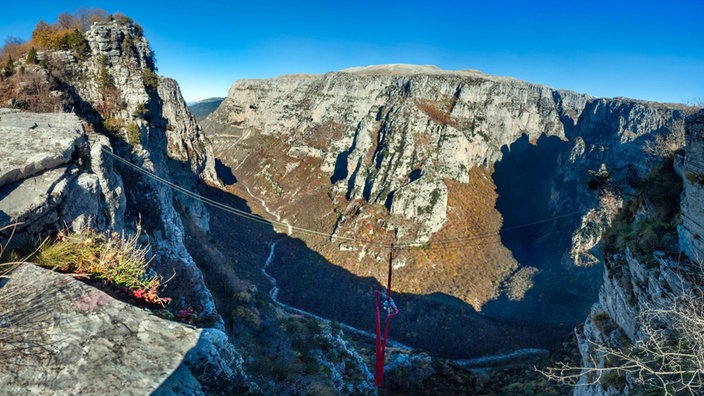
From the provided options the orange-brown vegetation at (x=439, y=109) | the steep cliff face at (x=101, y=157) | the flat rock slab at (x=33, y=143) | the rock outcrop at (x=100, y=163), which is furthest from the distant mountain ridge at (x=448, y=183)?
the flat rock slab at (x=33, y=143)

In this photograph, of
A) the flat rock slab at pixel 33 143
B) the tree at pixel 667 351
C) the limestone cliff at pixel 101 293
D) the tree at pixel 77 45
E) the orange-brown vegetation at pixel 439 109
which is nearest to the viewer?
the limestone cliff at pixel 101 293

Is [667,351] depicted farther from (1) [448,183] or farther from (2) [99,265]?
(1) [448,183]

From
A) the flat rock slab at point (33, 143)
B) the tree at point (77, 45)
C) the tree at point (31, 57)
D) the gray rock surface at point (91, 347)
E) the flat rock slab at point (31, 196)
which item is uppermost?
the tree at point (77, 45)

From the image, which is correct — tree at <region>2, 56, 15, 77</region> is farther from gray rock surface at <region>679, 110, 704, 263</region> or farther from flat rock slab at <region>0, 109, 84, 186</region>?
gray rock surface at <region>679, 110, 704, 263</region>

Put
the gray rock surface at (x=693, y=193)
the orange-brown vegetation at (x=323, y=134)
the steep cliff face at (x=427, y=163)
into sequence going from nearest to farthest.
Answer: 1. the gray rock surface at (x=693, y=193)
2. the steep cliff face at (x=427, y=163)
3. the orange-brown vegetation at (x=323, y=134)

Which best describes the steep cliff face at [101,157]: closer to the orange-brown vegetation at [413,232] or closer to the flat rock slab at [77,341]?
the flat rock slab at [77,341]

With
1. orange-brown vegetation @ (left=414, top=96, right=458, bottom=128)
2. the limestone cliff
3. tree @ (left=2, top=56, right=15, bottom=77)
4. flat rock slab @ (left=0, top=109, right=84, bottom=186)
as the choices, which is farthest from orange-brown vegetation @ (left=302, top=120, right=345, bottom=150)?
flat rock slab @ (left=0, top=109, right=84, bottom=186)

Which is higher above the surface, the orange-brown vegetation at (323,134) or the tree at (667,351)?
the orange-brown vegetation at (323,134)
